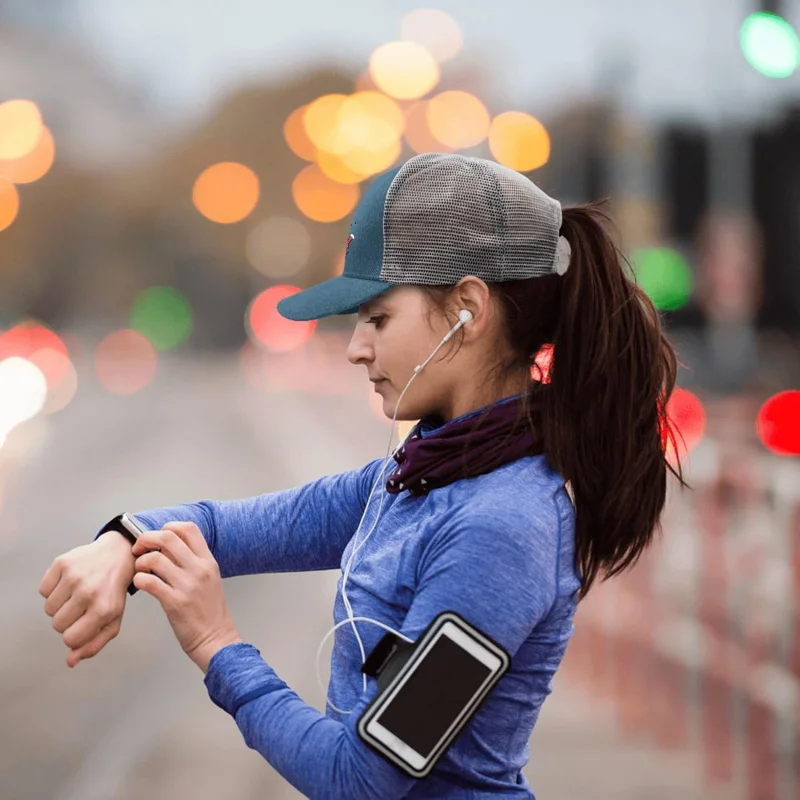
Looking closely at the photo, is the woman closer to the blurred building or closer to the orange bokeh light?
the orange bokeh light

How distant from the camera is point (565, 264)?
6.45 ft

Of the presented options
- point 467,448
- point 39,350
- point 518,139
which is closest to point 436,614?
point 467,448

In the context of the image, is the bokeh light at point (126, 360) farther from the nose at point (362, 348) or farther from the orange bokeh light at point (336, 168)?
the nose at point (362, 348)

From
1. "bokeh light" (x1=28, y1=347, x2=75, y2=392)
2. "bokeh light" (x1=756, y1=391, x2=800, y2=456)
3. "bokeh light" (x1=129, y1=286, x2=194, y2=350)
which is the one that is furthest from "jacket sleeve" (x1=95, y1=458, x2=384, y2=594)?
"bokeh light" (x1=129, y1=286, x2=194, y2=350)

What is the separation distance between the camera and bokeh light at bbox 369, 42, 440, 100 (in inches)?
840

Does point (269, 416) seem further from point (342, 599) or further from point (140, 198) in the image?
point (140, 198)

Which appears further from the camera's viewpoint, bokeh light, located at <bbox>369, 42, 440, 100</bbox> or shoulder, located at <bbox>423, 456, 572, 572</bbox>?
bokeh light, located at <bbox>369, 42, 440, 100</bbox>

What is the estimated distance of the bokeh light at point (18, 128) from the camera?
35.9 meters

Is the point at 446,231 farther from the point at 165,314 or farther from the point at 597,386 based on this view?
the point at 165,314

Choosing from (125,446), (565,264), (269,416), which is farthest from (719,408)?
(565,264)

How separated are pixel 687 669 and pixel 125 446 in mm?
17496

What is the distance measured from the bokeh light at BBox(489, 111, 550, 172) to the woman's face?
75.4 ft

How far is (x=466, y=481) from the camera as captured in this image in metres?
1.87

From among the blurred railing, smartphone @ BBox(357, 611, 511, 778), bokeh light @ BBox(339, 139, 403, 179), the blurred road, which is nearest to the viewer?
smartphone @ BBox(357, 611, 511, 778)
